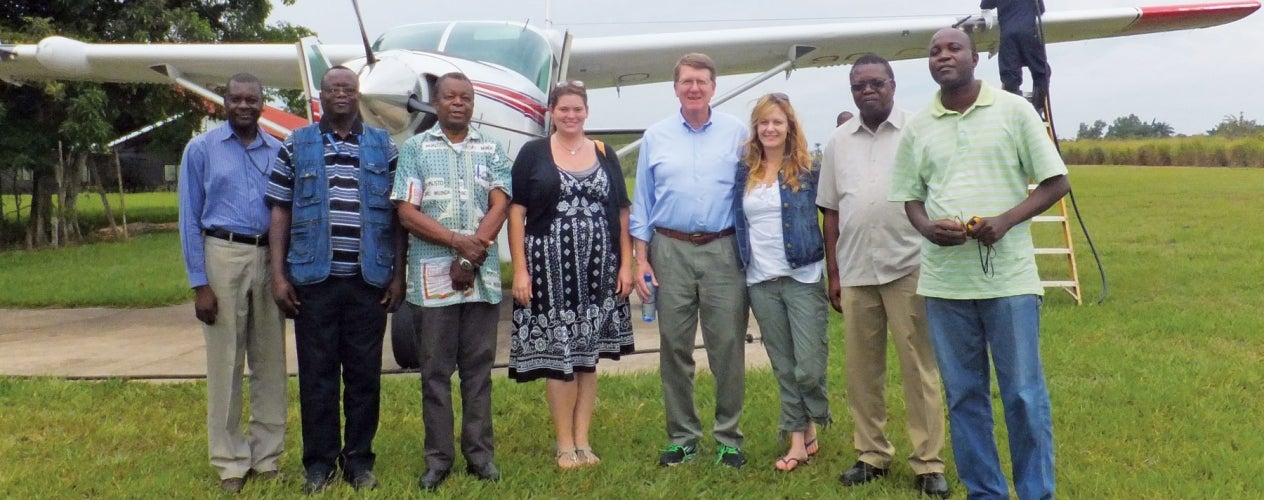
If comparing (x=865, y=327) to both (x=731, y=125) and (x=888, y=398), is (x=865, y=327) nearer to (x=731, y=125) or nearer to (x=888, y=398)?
(x=731, y=125)

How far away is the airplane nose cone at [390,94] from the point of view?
4.60 meters

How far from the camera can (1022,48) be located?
6.44 metres

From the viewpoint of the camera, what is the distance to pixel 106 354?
6.51 m

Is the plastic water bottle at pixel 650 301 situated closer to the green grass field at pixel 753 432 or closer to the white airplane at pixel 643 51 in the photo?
the green grass field at pixel 753 432

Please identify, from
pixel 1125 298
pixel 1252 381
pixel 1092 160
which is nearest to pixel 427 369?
pixel 1252 381

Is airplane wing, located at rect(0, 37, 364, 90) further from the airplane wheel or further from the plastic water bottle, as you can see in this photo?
the plastic water bottle

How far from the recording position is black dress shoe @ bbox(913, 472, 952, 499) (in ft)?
11.1

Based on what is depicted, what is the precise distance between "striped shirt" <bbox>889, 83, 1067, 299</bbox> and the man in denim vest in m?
2.00

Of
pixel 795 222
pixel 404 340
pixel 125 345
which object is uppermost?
pixel 795 222

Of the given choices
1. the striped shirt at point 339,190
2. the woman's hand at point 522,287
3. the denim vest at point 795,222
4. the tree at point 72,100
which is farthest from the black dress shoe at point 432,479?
the tree at point 72,100

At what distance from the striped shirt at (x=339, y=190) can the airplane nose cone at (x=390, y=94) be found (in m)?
1.24

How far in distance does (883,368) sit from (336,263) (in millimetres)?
2136

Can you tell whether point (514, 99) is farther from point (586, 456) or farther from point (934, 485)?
point (934, 485)

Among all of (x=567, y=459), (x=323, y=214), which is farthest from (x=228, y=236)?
(x=567, y=459)
